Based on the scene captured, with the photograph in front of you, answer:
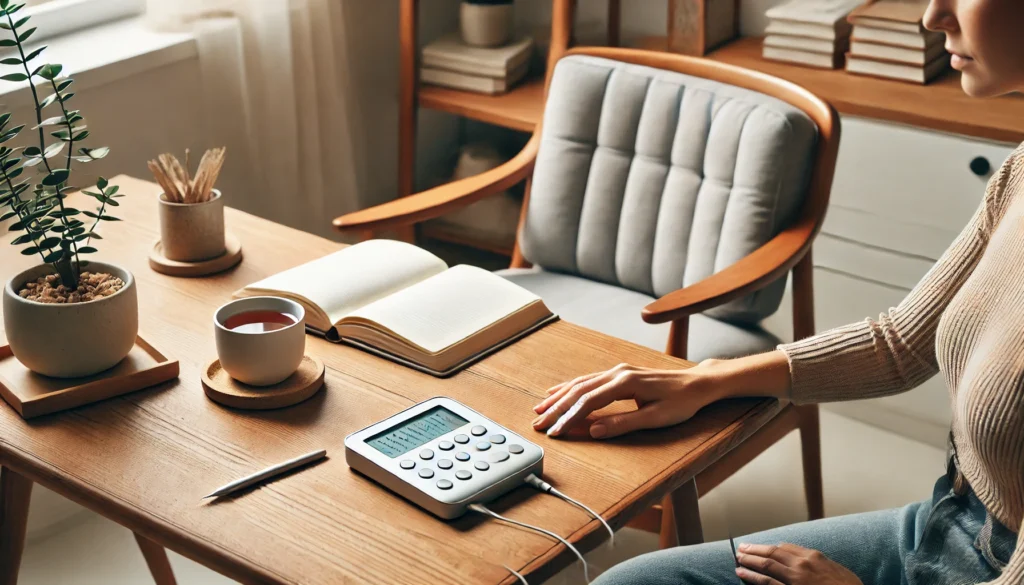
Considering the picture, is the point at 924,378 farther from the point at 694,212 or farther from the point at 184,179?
the point at 184,179

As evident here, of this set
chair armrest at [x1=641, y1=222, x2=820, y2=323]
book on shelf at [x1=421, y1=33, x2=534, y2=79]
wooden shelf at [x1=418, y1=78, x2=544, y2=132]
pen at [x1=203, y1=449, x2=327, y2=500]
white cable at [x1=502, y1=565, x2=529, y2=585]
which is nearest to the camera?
white cable at [x1=502, y1=565, x2=529, y2=585]

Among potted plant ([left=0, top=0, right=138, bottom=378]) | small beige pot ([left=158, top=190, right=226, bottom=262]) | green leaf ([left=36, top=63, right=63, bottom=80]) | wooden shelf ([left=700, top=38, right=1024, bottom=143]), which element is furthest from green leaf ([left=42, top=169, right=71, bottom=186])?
wooden shelf ([left=700, top=38, right=1024, bottom=143])

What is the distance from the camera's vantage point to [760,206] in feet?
6.20

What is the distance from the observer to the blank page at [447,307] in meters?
1.35

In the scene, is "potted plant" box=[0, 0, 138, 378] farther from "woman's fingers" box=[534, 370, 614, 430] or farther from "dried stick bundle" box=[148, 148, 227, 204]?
"woman's fingers" box=[534, 370, 614, 430]

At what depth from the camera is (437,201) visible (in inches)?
80.2

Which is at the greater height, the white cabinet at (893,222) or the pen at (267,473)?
the pen at (267,473)

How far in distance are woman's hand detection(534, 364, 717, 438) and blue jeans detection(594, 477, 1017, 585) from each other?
17cm

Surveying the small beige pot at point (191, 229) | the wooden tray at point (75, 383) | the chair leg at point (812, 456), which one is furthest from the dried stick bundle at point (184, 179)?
the chair leg at point (812, 456)

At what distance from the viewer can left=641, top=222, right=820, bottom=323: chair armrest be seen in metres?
1.66

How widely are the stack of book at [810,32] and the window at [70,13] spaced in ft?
4.65

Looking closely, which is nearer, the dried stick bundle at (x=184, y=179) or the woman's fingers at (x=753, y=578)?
the woman's fingers at (x=753, y=578)

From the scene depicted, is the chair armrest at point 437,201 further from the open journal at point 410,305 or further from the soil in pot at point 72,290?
the soil in pot at point 72,290

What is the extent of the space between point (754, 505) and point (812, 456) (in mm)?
292
